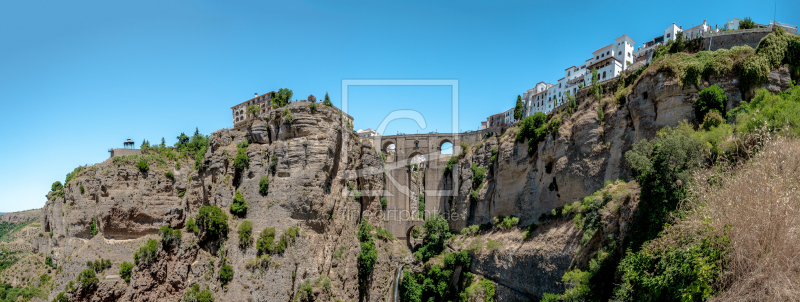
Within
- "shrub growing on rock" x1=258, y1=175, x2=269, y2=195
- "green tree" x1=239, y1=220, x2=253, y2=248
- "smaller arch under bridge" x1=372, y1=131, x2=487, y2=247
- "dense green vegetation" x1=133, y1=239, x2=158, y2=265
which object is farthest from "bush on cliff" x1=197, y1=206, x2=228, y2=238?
"smaller arch under bridge" x1=372, y1=131, x2=487, y2=247

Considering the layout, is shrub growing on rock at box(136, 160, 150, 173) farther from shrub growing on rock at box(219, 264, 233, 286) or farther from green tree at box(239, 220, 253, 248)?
shrub growing on rock at box(219, 264, 233, 286)

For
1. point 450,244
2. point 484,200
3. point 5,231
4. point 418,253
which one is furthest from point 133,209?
point 5,231

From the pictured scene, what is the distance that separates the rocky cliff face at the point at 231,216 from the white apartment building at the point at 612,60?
1398 inches

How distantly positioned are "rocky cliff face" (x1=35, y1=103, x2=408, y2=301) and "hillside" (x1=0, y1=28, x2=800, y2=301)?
14 centimetres

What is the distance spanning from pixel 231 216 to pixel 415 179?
2429 cm

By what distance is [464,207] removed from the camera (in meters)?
48.6

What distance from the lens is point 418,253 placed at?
151 feet

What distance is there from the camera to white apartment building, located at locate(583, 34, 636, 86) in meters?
57.7

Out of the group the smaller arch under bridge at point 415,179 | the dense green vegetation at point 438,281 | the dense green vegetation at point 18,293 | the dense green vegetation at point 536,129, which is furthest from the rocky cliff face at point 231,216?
the dense green vegetation at point 536,129

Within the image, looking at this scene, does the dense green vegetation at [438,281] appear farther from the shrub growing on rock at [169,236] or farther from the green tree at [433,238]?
the shrub growing on rock at [169,236]

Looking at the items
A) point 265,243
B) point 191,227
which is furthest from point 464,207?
point 191,227

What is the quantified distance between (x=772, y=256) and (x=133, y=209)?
1631 inches

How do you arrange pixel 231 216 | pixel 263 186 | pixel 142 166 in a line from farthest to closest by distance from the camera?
pixel 142 166 < pixel 263 186 < pixel 231 216

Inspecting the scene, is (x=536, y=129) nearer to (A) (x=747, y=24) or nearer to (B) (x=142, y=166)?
(A) (x=747, y=24)
